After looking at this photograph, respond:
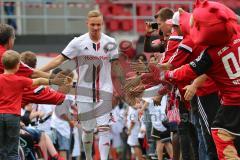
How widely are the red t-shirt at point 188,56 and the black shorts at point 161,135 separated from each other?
15.5 ft

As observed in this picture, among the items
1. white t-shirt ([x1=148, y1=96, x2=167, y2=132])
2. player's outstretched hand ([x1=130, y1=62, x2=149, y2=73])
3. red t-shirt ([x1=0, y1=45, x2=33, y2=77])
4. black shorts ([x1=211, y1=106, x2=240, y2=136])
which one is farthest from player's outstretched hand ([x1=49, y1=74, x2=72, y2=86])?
white t-shirt ([x1=148, y1=96, x2=167, y2=132])

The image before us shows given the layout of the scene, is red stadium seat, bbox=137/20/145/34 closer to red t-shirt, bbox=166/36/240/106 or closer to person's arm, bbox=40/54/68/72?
person's arm, bbox=40/54/68/72

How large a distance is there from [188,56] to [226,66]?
1389 millimetres

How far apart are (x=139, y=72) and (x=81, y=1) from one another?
17.9 m

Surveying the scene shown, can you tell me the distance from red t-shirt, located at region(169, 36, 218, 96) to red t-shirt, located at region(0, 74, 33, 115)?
208 centimetres

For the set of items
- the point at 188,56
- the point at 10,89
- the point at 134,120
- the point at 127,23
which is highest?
the point at 127,23

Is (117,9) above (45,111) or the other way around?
above

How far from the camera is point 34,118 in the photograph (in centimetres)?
1529

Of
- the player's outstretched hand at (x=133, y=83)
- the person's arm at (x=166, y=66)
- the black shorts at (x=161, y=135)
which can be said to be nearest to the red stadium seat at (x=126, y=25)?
the black shorts at (x=161, y=135)

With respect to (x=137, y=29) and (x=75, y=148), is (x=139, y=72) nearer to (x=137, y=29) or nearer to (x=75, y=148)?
(x=75, y=148)

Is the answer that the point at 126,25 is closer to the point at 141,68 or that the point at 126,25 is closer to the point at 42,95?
the point at 42,95

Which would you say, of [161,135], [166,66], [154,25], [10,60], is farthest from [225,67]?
[161,135]

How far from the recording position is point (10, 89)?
11508mm

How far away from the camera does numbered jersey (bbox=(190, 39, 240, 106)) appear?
9852mm
